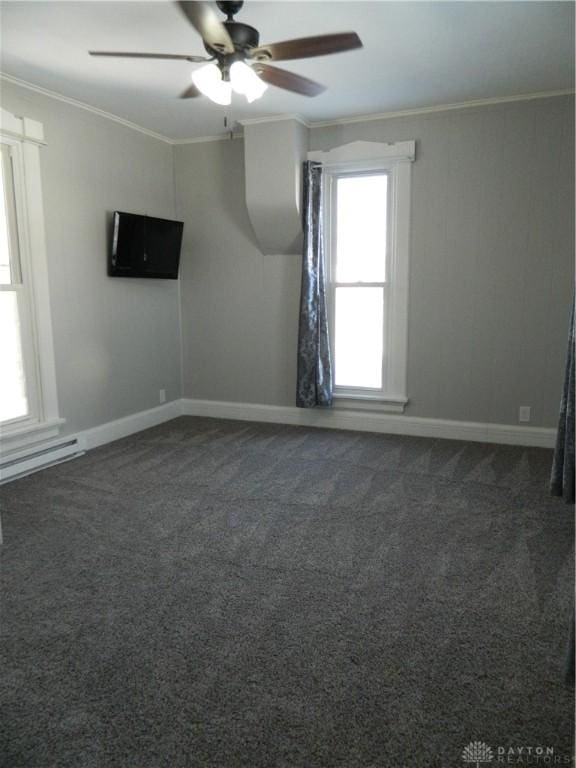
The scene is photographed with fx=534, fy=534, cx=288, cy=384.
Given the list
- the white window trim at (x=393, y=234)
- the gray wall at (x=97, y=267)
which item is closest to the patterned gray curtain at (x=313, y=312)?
the white window trim at (x=393, y=234)

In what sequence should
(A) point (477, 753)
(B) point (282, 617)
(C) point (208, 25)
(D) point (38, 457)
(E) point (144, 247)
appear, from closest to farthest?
(A) point (477, 753), (B) point (282, 617), (C) point (208, 25), (D) point (38, 457), (E) point (144, 247)

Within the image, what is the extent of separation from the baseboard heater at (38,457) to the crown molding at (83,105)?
2.40 m

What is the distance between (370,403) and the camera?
4629 millimetres

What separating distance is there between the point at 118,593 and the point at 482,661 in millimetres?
1433

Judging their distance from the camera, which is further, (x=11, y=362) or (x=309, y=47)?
A: (x=11, y=362)

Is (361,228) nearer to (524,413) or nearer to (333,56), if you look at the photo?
(333,56)

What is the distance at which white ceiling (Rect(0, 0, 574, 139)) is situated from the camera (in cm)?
260

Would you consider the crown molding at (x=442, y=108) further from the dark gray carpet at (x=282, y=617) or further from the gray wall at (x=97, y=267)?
the dark gray carpet at (x=282, y=617)

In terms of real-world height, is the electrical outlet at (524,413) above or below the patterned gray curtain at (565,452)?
below

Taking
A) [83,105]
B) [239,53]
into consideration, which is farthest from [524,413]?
[83,105]

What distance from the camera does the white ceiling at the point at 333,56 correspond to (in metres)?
2.60

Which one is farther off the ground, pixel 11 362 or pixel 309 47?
pixel 309 47

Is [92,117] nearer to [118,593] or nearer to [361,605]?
[118,593]

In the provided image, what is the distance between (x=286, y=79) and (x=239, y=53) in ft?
1.05
